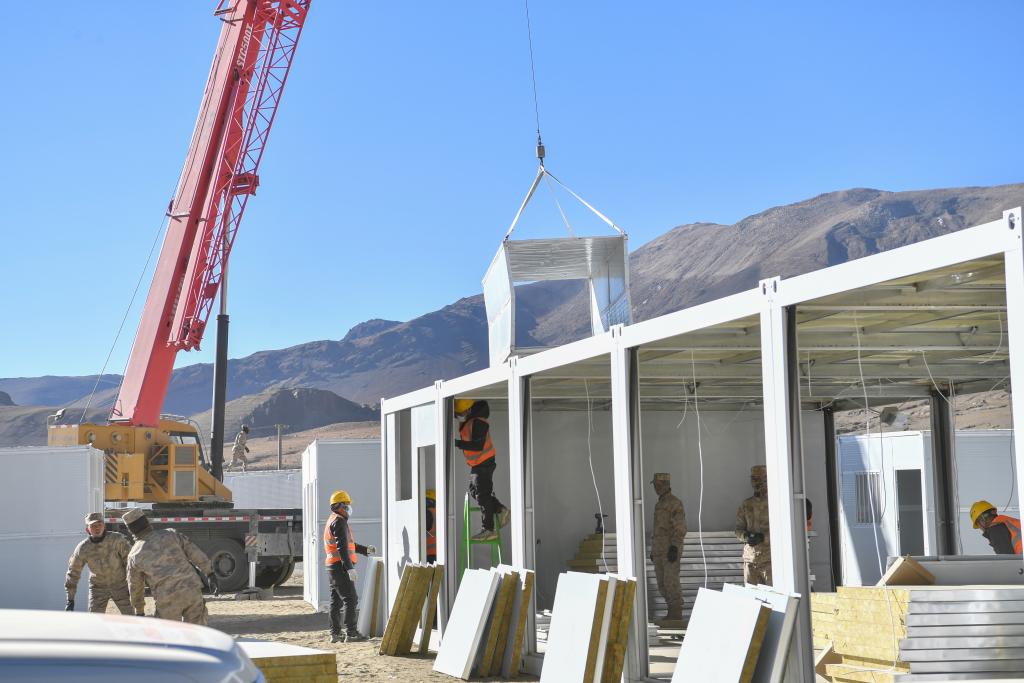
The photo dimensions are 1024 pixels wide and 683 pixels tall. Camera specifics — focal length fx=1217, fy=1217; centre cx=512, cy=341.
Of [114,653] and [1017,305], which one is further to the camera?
[1017,305]

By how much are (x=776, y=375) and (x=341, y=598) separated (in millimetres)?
8617

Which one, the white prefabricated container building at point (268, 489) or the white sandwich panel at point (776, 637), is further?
the white prefabricated container building at point (268, 489)

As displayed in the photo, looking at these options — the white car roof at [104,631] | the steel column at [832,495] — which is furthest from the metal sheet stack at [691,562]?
the white car roof at [104,631]

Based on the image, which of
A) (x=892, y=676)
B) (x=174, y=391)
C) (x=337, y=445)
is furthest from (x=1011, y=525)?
(x=174, y=391)

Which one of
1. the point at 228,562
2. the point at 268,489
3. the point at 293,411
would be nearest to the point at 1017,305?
the point at 228,562

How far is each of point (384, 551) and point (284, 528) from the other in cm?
795

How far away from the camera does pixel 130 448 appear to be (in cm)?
2258

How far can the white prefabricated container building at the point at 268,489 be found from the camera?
30.5 metres

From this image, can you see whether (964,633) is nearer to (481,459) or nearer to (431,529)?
(481,459)

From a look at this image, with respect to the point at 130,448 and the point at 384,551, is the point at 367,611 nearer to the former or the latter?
the point at 384,551

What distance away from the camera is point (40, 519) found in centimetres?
1712

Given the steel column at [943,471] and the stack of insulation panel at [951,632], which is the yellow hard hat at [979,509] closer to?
the steel column at [943,471]

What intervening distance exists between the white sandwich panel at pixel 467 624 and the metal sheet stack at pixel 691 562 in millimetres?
3102

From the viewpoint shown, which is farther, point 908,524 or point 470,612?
point 908,524
